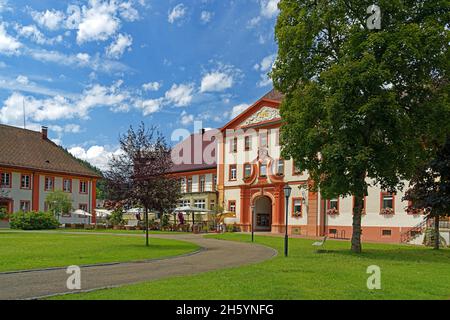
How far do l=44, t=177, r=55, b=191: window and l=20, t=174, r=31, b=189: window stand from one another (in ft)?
7.52

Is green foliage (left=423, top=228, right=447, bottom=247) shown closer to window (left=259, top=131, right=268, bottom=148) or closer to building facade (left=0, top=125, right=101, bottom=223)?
window (left=259, top=131, right=268, bottom=148)

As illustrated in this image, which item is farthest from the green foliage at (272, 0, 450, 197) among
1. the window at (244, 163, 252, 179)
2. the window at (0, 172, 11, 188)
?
the window at (0, 172, 11, 188)

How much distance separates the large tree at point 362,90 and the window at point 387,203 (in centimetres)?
1451

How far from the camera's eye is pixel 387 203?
37125 millimetres

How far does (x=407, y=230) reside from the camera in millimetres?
35406

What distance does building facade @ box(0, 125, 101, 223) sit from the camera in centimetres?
5378

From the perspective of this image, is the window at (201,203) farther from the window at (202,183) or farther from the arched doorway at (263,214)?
the arched doorway at (263,214)

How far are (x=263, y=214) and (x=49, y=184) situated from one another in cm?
2676

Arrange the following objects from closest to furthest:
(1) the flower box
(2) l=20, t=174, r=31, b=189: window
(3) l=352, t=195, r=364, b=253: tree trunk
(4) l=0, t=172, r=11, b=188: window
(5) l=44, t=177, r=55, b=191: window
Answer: (3) l=352, t=195, r=364, b=253: tree trunk < (1) the flower box < (4) l=0, t=172, r=11, b=188: window < (2) l=20, t=174, r=31, b=189: window < (5) l=44, t=177, r=55, b=191: window

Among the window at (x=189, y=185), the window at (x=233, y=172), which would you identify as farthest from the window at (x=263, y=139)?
the window at (x=189, y=185)

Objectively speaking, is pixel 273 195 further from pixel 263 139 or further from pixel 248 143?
pixel 248 143
